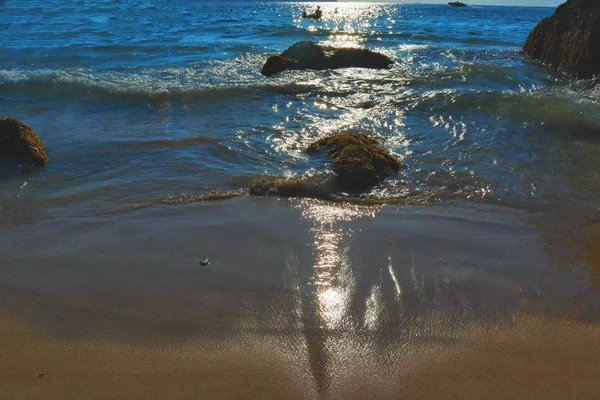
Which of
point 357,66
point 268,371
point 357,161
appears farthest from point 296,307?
point 357,66

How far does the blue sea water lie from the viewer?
468 centimetres

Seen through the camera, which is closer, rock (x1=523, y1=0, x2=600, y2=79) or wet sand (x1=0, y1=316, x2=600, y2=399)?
wet sand (x1=0, y1=316, x2=600, y2=399)

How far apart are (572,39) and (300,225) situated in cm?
1074

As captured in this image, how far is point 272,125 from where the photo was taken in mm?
6895

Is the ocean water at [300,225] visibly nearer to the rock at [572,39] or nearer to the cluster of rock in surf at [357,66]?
the cluster of rock in surf at [357,66]

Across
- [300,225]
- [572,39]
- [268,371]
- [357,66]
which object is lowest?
[268,371]

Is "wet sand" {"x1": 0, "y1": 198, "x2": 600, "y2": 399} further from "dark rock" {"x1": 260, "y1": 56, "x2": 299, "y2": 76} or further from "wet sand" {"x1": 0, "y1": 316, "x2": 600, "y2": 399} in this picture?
"dark rock" {"x1": 260, "y1": 56, "x2": 299, "y2": 76}

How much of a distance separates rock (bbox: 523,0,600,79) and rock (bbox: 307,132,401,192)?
763 cm

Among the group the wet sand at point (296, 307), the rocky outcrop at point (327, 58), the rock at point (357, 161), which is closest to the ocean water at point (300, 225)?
the wet sand at point (296, 307)

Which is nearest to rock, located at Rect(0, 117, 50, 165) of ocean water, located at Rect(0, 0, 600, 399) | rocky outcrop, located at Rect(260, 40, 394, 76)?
ocean water, located at Rect(0, 0, 600, 399)

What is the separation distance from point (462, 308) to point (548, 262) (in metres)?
1.04

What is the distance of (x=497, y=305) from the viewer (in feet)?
9.37

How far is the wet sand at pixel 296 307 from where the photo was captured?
2266mm

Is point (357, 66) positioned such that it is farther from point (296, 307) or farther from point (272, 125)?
point (296, 307)
